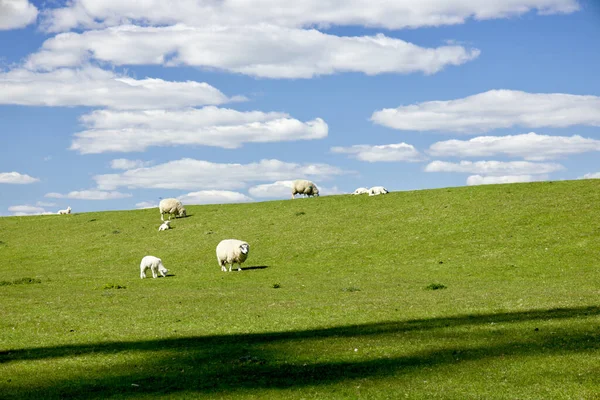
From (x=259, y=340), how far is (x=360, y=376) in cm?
524

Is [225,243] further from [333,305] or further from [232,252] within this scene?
[333,305]

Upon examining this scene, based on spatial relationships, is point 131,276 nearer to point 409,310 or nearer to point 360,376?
point 409,310

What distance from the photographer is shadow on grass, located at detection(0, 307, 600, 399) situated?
14.6 m

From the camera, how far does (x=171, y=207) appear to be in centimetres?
7162

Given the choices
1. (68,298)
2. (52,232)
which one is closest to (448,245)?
(68,298)

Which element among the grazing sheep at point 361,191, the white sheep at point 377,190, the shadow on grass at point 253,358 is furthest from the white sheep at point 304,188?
the shadow on grass at point 253,358

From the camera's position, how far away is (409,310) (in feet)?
80.6

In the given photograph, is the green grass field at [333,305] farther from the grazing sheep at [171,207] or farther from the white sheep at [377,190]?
the grazing sheep at [171,207]

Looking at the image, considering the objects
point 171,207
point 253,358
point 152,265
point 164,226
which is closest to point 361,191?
point 171,207

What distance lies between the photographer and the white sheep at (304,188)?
258 feet

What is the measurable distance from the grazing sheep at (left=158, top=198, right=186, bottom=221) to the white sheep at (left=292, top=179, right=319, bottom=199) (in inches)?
545

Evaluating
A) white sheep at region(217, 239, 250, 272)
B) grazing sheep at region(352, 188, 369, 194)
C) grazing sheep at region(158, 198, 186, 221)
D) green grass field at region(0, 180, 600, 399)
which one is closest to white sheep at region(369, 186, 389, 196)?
grazing sheep at region(352, 188, 369, 194)

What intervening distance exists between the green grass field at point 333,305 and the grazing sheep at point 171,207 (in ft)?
20.6

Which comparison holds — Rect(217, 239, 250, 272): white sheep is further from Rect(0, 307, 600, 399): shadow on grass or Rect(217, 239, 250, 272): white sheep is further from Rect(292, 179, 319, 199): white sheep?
Rect(292, 179, 319, 199): white sheep
